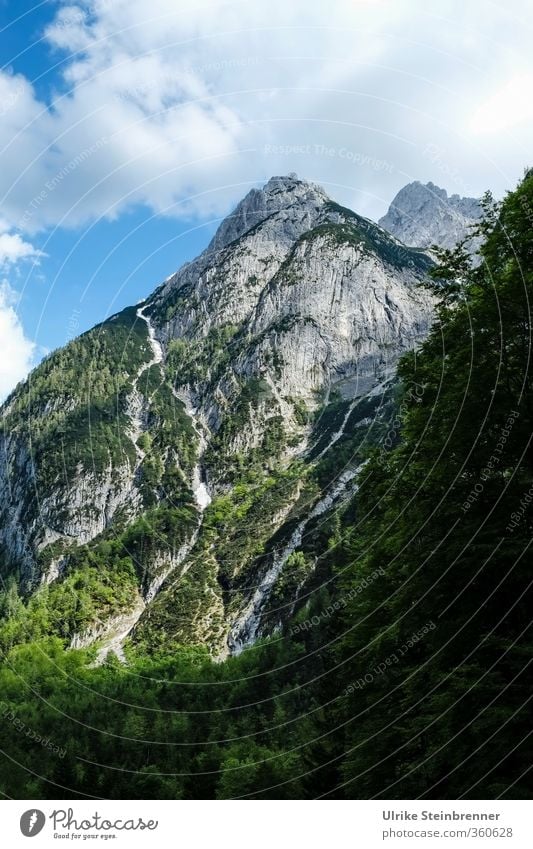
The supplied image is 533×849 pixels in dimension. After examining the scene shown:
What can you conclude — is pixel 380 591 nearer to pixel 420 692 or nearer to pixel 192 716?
pixel 420 692

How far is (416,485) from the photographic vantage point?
698 inches

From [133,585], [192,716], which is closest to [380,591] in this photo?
[192,716]

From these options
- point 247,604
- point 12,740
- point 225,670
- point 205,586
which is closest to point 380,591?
point 12,740

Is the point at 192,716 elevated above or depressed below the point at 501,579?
above

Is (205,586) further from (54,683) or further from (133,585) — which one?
(54,683)

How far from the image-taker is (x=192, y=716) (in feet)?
255

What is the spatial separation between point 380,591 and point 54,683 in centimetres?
8960

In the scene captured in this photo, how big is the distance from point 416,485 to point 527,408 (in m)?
4.25

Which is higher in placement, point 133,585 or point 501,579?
point 133,585

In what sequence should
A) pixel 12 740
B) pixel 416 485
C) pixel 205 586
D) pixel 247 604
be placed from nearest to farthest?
pixel 416 485, pixel 12 740, pixel 247 604, pixel 205 586

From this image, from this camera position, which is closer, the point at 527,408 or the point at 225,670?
the point at 527,408

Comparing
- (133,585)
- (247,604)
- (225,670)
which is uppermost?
(133,585)
